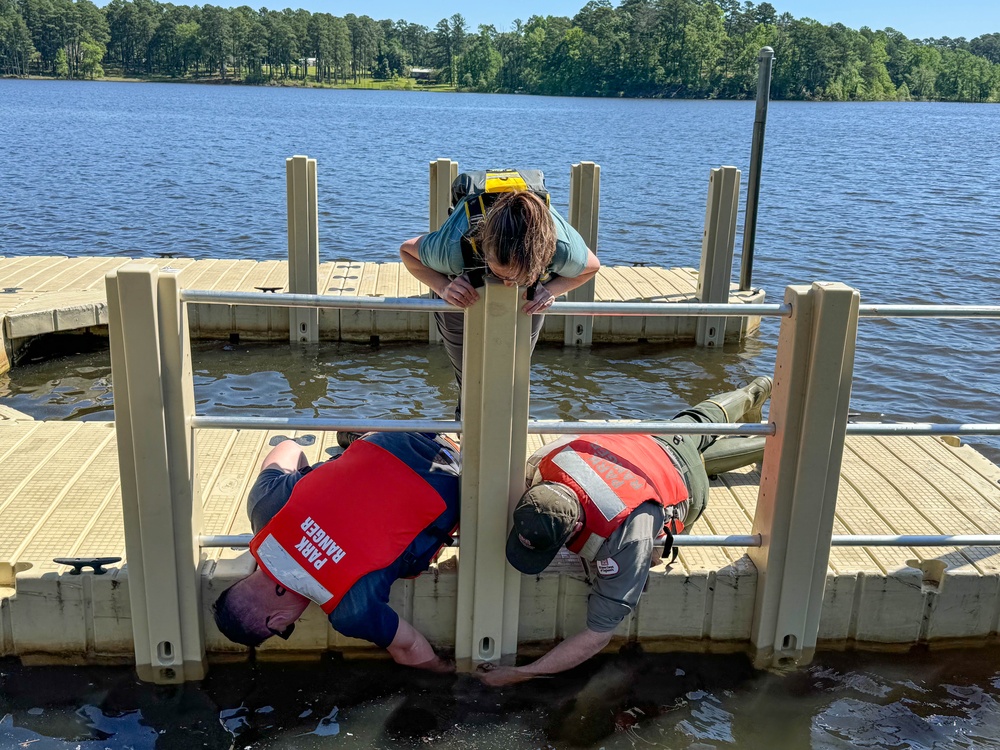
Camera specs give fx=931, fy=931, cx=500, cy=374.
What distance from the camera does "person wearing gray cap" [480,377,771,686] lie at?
3.40m

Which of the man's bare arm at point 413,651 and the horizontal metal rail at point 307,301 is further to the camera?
the man's bare arm at point 413,651

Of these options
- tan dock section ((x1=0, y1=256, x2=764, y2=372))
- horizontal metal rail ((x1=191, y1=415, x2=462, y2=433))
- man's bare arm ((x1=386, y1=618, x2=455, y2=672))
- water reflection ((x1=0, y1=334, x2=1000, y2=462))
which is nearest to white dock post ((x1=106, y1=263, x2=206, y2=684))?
horizontal metal rail ((x1=191, y1=415, x2=462, y2=433))

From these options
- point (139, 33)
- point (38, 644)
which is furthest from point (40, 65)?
point (38, 644)

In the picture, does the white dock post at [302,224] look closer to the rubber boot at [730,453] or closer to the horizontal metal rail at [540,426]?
the rubber boot at [730,453]

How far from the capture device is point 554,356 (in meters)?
9.98

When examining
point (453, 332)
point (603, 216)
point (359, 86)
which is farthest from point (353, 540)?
point (359, 86)

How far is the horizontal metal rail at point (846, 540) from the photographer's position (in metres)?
3.65

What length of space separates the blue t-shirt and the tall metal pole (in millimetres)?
7083

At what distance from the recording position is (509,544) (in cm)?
352

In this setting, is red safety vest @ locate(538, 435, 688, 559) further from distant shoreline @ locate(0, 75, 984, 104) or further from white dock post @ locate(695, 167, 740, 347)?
distant shoreline @ locate(0, 75, 984, 104)

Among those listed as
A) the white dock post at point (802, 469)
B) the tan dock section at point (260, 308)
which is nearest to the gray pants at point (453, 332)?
the white dock post at point (802, 469)

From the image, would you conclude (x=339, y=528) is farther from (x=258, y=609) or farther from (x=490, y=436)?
(x=490, y=436)

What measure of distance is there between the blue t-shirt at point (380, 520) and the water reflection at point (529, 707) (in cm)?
35

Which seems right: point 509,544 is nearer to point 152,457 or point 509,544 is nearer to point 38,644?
point 152,457
